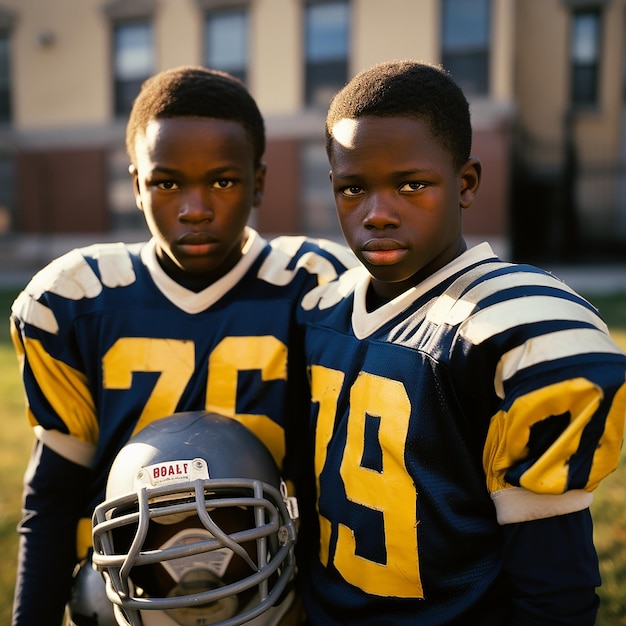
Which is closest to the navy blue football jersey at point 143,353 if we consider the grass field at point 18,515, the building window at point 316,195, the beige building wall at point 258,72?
the grass field at point 18,515

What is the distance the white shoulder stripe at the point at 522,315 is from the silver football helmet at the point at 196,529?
1.68ft

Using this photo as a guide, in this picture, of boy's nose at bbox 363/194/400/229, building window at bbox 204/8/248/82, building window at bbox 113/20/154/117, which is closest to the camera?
boy's nose at bbox 363/194/400/229

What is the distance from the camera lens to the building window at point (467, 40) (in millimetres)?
10133

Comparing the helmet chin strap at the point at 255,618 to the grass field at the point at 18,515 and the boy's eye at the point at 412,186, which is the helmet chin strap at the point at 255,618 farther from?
the grass field at the point at 18,515

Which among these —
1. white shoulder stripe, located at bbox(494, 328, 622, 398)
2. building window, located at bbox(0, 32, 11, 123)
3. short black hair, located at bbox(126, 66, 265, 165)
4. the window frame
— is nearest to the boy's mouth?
white shoulder stripe, located at bbox(494, 328, 622, 398)

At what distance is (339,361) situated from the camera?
138 cm

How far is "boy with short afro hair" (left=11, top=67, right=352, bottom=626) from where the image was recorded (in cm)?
156

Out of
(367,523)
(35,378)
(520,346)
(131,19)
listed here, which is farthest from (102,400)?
(131,19)

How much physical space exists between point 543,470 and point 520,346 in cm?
19

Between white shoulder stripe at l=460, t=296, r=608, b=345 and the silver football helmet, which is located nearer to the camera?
white shoulder stripe at l=460, t=296, r=608, b=345

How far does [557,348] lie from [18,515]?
248 centimetres

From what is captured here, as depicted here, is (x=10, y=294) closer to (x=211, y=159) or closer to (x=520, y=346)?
(x=211, y=159)

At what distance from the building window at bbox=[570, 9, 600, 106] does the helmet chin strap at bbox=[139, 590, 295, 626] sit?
12842mm

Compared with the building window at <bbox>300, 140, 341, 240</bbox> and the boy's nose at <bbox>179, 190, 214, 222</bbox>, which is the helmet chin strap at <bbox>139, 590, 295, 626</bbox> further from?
the building window at <bbox>300, 140, 341, 240</bbox>
